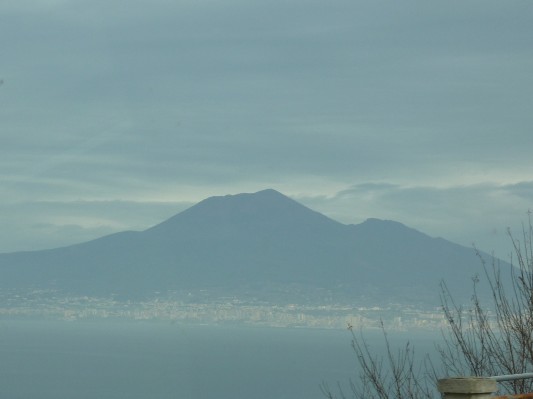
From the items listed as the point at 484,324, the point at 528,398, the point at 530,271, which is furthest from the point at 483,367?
the point at 528,398

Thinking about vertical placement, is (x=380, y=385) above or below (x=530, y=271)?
below

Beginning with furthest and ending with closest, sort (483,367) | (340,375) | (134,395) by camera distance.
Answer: (340,375) → (134,395) → (483,367)

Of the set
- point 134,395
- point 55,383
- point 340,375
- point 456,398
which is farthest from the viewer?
point 340,375

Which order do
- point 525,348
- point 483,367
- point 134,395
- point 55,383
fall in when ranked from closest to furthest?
point 525,348 < point 483,367 < point 134,395 < point 55,383

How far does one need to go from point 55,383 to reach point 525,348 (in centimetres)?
16138

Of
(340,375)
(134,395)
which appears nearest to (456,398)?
(134,395)

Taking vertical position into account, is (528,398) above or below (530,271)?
below

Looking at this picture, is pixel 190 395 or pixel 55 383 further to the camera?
pixel 55 383

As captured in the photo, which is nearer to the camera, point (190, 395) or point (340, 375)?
point (190, 395)

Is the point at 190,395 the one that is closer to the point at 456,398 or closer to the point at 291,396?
the point at 291,396

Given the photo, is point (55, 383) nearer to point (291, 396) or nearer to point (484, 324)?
point (291, 396)

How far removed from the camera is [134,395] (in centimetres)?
15050

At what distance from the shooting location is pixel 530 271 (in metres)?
17.0

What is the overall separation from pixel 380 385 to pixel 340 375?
172 m
